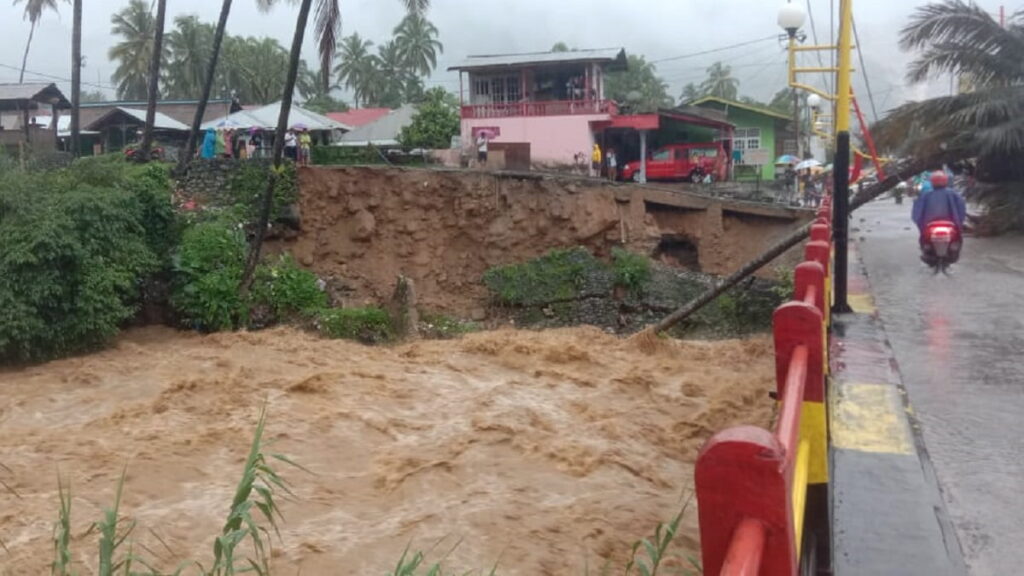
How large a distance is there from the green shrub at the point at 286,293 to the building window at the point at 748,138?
2568 centimetres

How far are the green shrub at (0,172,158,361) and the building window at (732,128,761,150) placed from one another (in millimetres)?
29782

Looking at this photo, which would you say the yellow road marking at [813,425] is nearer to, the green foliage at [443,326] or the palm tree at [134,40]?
the green foliage at [443,326]

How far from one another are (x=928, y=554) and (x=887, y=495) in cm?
57

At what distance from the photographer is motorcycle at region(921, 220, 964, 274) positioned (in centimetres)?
1073

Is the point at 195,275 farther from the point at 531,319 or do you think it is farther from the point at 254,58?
the point at 254,58

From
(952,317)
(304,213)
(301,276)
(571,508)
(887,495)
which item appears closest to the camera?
(887,495)

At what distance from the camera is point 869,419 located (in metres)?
5.11

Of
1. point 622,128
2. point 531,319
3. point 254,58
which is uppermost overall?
point 254,58

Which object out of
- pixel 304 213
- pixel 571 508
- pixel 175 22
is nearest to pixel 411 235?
pixel 304 213

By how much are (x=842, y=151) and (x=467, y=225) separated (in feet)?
53.3

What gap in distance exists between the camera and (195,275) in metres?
19.5

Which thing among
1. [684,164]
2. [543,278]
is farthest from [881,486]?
[684,164]

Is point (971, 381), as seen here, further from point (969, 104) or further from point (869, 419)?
point (969, 104)

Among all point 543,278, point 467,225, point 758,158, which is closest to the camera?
point 543,278
